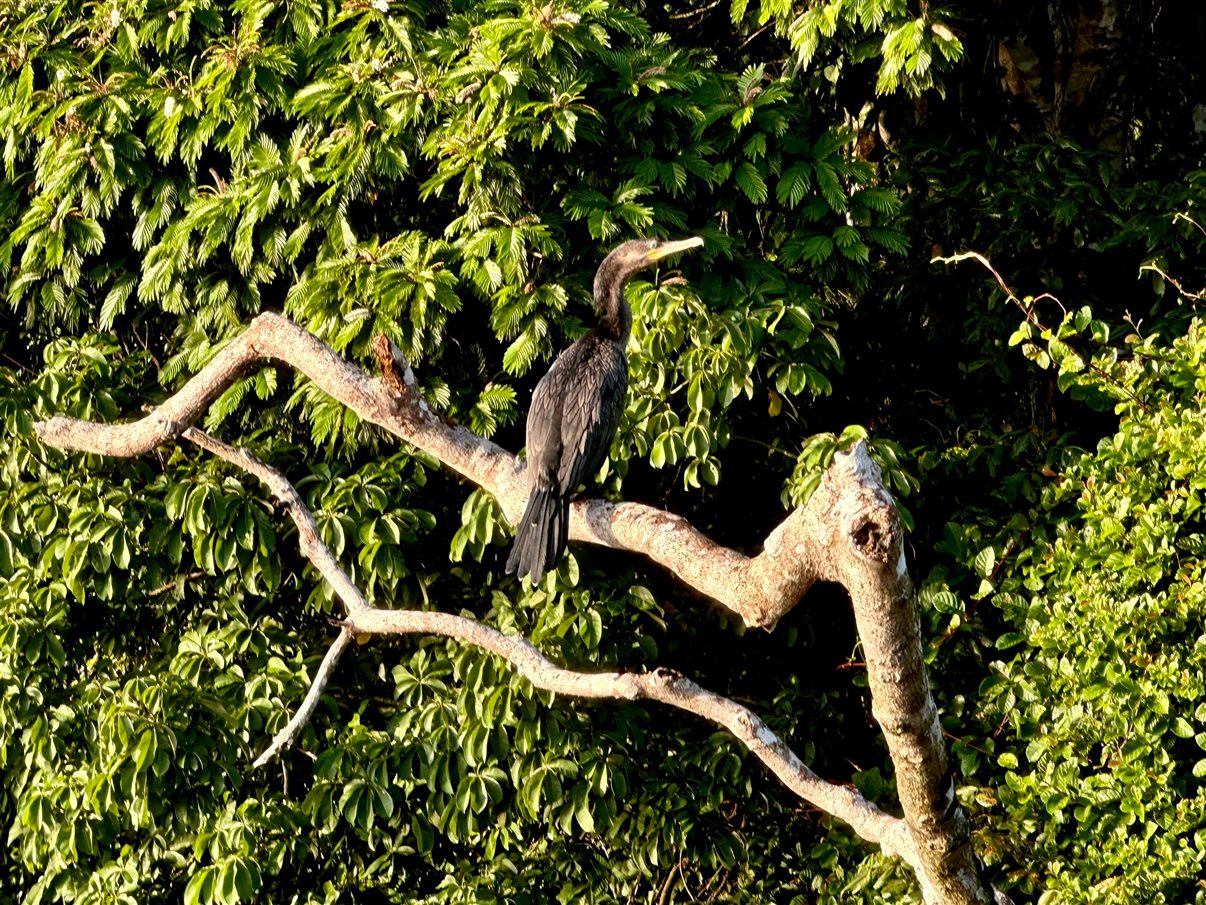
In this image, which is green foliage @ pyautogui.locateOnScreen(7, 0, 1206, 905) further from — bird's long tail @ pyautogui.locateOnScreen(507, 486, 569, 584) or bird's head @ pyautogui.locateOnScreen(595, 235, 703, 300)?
bird's long tail @ pyautogui.locateOnScreen(507, 486, 569, 584)

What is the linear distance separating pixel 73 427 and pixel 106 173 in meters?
0.87

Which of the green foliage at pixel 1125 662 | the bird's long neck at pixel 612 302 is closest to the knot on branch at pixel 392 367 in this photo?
the bird's long neck at pixel 612 302

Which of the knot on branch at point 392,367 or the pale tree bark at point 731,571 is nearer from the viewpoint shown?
the pale tree bark at point 731,571

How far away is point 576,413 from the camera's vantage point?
415cm

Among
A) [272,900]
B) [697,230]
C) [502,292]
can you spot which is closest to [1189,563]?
[697,230]

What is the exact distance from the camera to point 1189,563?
3812mm

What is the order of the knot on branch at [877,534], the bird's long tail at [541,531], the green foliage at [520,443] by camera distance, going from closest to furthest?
the knot on branch at [877,534] → the bird's long tail at [541,531] → the green foliage at [520,443]

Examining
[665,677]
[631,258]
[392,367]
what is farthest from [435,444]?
[665,677]

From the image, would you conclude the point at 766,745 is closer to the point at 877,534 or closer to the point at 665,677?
the point at 665,677

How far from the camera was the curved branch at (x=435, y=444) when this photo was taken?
327 cm

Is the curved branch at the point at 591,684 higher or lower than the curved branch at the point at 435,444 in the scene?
lower

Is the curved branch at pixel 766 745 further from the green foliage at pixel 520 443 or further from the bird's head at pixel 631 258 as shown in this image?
the bird's head at pixel 631 258

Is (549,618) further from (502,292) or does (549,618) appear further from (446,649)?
(502,292)

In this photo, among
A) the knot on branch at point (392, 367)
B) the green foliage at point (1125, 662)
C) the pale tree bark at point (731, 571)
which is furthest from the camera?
the knot on branch at point (392, 367)
